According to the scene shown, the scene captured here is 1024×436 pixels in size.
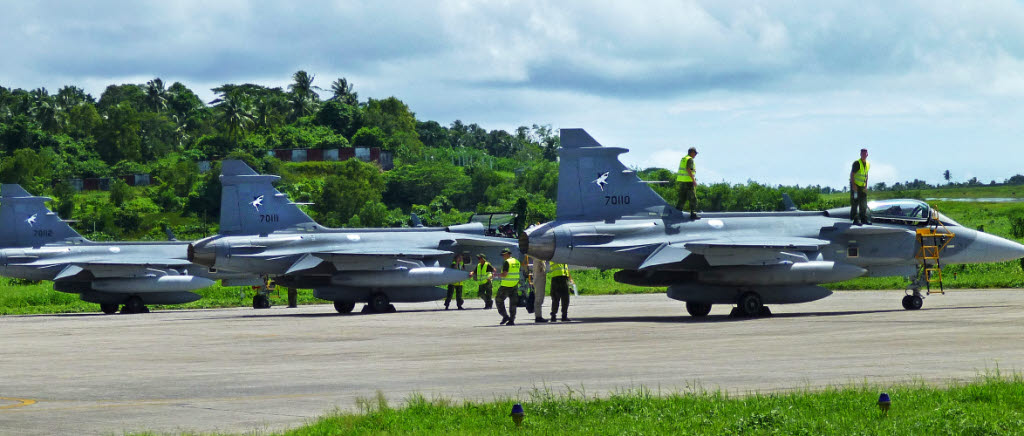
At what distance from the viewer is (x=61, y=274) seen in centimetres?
3600

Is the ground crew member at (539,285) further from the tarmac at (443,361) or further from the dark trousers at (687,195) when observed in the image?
the dark trousers at (687,195)

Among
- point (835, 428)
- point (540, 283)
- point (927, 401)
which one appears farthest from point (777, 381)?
point (540, 283)

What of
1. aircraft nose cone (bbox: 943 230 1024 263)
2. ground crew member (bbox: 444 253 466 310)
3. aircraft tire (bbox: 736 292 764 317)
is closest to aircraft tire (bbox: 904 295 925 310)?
aircraft nose cone (bbox: 943 230 1024 263)

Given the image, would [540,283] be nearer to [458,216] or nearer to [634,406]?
[634,406]

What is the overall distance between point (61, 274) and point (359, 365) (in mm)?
25278

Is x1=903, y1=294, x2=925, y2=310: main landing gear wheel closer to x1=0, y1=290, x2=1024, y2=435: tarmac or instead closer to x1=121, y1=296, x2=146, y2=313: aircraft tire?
x1=0, y1=290, x2=1024, y2=435: tarmac

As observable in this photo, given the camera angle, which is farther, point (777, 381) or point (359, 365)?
point (359, 365)

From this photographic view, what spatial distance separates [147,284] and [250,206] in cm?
669

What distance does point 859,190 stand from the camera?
24531 mm

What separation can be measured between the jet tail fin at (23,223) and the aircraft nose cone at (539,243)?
69.2ft

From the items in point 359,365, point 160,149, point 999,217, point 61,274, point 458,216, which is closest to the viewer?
point 359,365

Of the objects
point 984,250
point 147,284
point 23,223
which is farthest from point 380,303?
point 984,250

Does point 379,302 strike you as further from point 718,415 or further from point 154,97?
point 154,97

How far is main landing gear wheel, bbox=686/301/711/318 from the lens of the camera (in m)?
23.8
